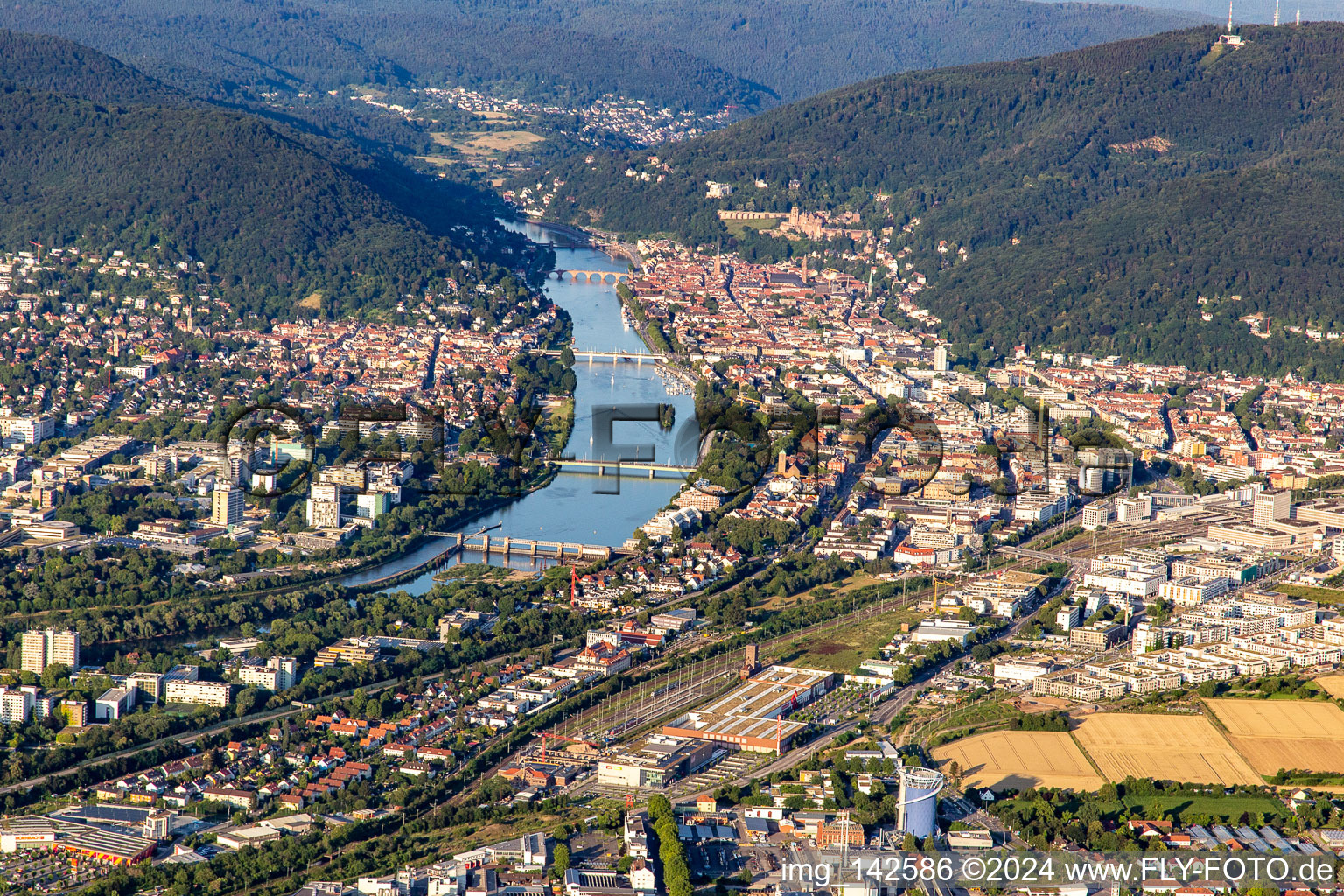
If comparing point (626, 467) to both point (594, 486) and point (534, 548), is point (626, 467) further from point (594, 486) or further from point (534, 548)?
point (534, 548)

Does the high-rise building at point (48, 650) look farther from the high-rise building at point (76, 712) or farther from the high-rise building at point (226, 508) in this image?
the high-rise building at point (226, 508)

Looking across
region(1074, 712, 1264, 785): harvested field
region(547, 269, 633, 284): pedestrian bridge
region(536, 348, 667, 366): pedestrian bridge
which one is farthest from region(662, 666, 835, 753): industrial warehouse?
region(547, 269, 633, 284): pedestrian bridge

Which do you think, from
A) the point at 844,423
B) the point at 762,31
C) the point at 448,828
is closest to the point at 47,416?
the point at 844,423

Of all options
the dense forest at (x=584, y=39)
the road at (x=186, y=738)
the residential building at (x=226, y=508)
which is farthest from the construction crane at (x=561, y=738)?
the dense forest at (x=584, y=39)

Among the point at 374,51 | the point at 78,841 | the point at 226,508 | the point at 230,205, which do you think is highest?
the point at 374,51

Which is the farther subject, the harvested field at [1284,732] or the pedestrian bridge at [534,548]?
the pedestrian bridge at [534,548]

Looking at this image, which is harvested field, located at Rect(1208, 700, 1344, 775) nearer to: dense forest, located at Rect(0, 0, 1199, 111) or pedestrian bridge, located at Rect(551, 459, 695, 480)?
pedestrian bridge, located at Rect(551, 459, 695, 480)

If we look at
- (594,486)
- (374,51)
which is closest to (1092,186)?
(594,486)
